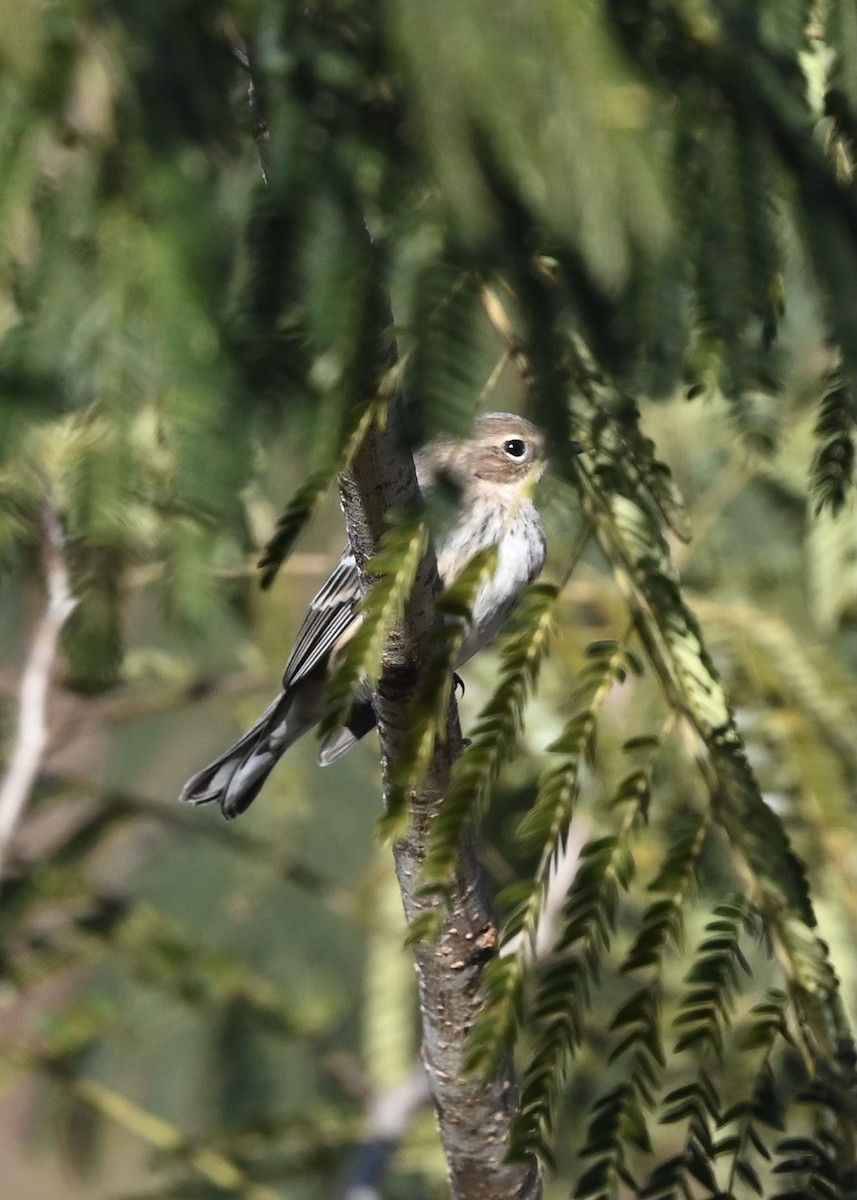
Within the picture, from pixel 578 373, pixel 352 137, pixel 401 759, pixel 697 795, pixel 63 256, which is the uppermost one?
pixel 697 795

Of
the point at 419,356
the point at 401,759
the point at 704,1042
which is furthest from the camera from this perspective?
the point at 704,1042

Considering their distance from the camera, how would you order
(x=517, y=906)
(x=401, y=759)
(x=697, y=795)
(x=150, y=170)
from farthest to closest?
(x=697, y=795)
(x=517, y=906)
(x=401, y=759)
(x=150, y=170)

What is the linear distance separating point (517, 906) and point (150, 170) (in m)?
0.87

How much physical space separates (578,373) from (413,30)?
608 millimetres

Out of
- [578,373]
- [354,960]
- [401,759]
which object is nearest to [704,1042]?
[401,759]

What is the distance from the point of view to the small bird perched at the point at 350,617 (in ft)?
9.25

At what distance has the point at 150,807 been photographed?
171 inches

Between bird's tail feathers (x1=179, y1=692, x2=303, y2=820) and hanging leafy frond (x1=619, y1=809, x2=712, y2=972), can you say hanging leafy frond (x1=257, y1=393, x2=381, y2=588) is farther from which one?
bird's tail feathers (x1=179, y1=692, x2=303, y2=820)

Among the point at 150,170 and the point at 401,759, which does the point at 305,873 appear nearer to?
the point at 401,759

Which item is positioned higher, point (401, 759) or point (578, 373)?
point (578, 373)

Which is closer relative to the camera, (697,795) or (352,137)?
(352,137)

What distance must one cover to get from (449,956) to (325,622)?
1.30m

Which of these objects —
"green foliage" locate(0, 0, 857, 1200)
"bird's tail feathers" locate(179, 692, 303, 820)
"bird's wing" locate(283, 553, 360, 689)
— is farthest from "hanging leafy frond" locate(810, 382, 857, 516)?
"bird's tail feathers" locate(179, 692, 303, 820)

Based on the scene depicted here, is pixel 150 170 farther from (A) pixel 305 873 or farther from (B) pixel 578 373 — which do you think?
(A) pixel 305 873
